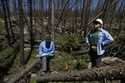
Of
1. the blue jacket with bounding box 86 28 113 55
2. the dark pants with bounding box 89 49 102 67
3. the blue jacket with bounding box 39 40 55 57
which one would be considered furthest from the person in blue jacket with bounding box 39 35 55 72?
the blue jacket with bounding box 86 28 113 55

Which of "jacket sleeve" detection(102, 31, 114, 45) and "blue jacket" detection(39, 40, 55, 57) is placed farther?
"blue jacket" detection(39, 40, 55, 57)

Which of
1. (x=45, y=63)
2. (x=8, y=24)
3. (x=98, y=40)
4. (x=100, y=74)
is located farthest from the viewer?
(x=8, y=24)

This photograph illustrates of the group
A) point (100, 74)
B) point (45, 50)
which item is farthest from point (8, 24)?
point (100, 74)

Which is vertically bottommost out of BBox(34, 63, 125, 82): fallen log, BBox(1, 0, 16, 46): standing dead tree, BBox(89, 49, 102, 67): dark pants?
BBox(1, 0, 16, 46): standing dead tree

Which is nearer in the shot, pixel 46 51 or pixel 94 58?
pixel 94 58

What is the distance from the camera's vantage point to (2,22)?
2056cm

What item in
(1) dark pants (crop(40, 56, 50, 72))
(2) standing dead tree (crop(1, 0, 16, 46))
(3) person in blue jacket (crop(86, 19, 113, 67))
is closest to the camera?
(3) person in blue jacket (crop(86, 19, 113, 67))

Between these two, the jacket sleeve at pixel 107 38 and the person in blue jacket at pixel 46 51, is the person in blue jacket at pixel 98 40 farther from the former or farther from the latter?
the person in blue jacket at pixel 46 51

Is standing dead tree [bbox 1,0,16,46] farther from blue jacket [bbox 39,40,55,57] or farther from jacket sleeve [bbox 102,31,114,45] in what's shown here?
jacket sleeve [bbox 102,31,114,45]

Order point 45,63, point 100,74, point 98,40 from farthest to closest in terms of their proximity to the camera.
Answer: point 45,63 < point 98,40 < point 100,74

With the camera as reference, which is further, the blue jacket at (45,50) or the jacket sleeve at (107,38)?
the blue jacket at (45,50)

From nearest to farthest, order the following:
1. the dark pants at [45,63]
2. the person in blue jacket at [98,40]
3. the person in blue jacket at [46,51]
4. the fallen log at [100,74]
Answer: the fallen log at [100,74], the person in blue jacket at [98,40], the dark pants at [45,63], the person in blue jacket at [46,51]

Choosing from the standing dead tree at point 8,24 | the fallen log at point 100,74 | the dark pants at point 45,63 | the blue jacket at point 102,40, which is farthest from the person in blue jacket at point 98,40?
the standing dead tree at point 8,24

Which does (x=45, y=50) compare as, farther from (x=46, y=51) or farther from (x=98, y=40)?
(x=98, y=40)
